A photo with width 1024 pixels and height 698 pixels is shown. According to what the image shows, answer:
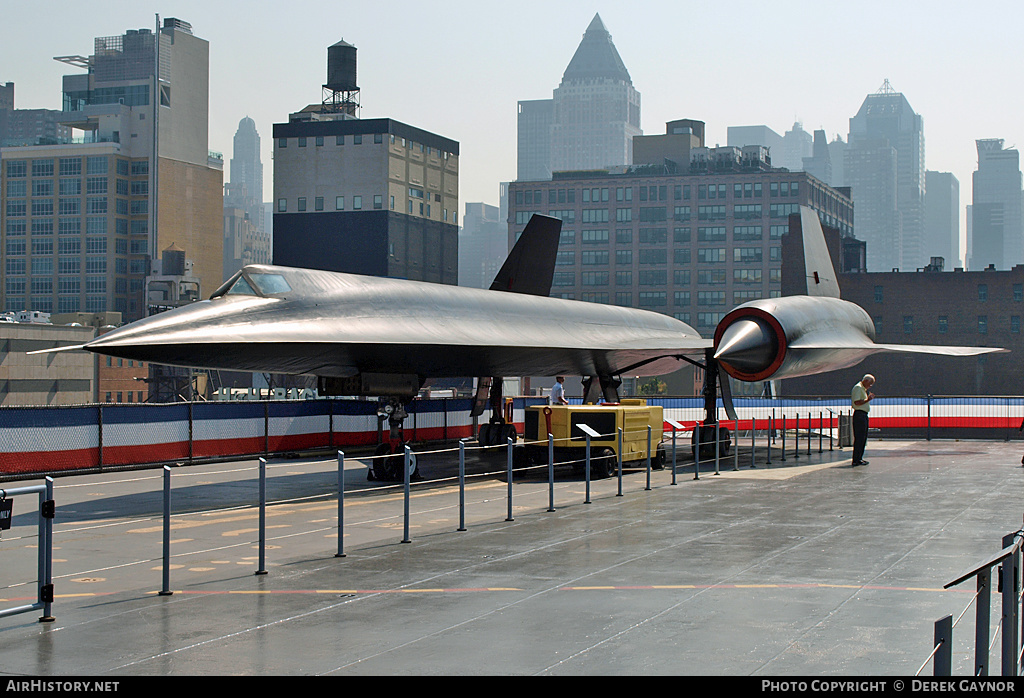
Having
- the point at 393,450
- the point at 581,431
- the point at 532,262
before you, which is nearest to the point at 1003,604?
the point at 393,450

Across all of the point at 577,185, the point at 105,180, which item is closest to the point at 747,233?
the point at 577,185

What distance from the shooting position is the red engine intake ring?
2411 centimetres

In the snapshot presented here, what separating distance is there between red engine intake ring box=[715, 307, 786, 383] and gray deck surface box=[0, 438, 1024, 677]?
5.99 metres

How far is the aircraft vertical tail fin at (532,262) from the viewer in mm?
30109

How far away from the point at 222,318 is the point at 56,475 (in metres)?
6.80

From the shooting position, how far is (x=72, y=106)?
148 meters

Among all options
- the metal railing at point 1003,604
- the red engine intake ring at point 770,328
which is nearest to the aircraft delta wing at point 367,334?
the red engine intake ring at point 770,328

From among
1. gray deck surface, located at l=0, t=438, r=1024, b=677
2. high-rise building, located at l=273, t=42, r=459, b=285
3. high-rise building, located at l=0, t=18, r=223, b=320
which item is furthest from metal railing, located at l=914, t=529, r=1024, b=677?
high-rise building, located at l=0, t=18, r=223, b=320

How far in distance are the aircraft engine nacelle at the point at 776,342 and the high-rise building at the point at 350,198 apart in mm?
110117

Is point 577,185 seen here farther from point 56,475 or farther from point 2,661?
point 2,661

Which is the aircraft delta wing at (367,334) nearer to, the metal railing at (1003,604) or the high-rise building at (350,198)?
the metal railing at (1003,604)

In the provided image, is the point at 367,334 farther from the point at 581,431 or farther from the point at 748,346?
the point at 748,346

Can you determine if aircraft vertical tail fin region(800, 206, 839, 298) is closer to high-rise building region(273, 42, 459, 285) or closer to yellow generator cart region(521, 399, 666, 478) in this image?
yellow generator cart region(521, 399, 666, 478)

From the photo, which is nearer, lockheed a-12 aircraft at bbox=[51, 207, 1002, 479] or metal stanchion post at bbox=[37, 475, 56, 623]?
metal stanchion post at bbox=[37, 475, 56, 623]
